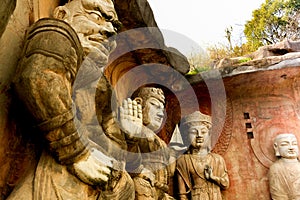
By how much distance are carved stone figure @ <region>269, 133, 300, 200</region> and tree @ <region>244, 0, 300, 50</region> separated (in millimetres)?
13747

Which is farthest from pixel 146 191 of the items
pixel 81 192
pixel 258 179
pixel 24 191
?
pixel 258 179

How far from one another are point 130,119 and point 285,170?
2.86m

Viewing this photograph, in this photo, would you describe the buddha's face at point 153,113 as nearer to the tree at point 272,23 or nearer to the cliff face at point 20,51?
the cliff face at point 20,51

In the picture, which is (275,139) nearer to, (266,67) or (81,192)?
(266,67)

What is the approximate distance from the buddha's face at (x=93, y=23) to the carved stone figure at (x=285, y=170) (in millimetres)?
3202

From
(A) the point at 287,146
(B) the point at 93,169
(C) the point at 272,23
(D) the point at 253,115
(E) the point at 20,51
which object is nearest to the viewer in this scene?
(B) the point at 93,169

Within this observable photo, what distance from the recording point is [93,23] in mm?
3143

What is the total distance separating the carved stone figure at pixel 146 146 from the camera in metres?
3.46

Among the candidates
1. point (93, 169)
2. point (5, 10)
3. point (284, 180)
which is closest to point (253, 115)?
point (284, 180)

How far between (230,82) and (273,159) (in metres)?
1.28

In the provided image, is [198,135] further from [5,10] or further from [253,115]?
[5,10]

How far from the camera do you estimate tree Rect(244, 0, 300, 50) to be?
19062 mm

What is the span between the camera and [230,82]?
5.98 meters

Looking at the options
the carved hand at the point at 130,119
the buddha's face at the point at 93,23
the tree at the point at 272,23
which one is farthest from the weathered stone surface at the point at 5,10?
the tree at the point at 272,23
